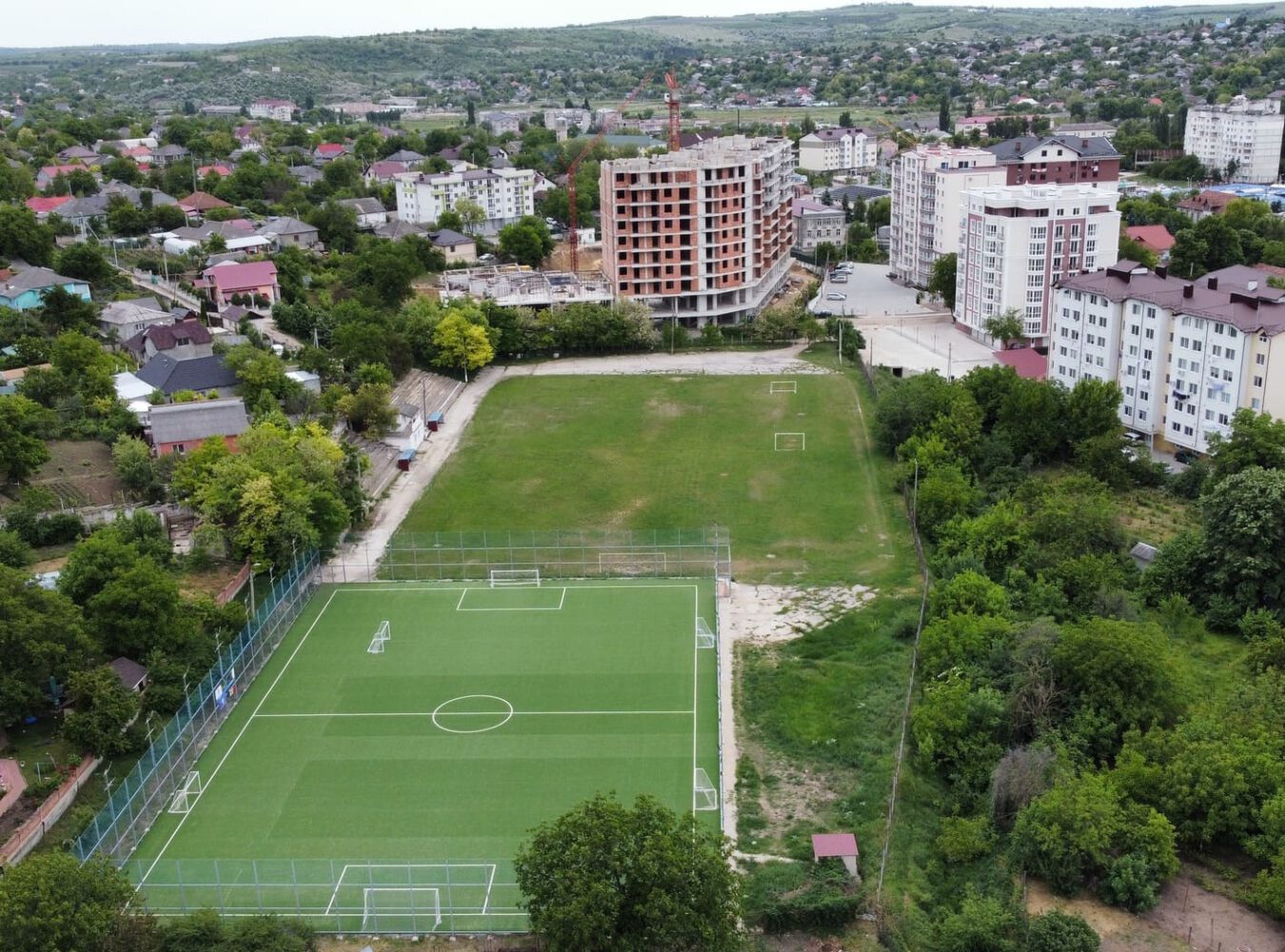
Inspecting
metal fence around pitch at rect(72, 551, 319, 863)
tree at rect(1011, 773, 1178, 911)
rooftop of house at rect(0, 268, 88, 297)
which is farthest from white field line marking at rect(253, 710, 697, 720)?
rooftop of house at rect(0, 268, 88, 297)

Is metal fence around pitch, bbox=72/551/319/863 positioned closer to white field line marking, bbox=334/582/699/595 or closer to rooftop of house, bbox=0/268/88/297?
white field line marking, bbox=334/582/699/595

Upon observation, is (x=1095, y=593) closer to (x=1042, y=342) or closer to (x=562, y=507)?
(x=562, y=507)

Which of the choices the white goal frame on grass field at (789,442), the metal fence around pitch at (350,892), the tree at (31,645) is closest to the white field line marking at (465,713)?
the tree at (31,645)

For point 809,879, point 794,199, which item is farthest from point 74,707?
point 794,199

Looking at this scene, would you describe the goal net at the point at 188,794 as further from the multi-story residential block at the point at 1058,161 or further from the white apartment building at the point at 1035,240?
the multi-story residential block at the point at 1058,161

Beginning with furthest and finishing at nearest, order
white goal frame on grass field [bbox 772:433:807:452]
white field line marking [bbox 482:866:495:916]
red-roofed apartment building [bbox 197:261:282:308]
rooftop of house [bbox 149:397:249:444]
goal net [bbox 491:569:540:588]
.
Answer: red-roofed apartment building [bbox 197:261:282:308]
white goal frame on grass field [bbox 772:433:807:452]
rooftop of house [bbox 149:397:249:444]
goal net [bbox 491:569:540:588]
white field line marking [bbox 482:866:495:916]
